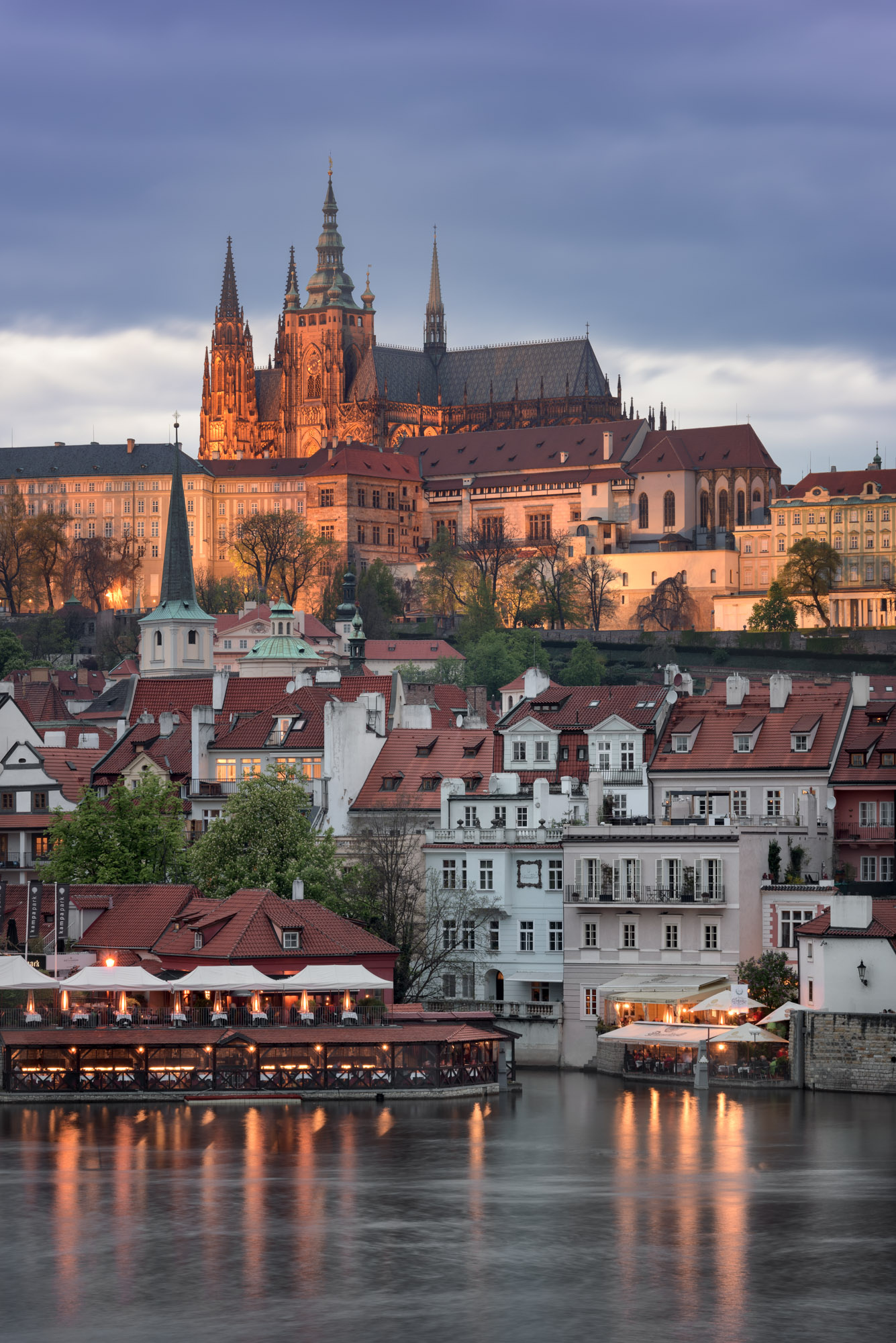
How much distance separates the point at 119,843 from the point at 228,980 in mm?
13175

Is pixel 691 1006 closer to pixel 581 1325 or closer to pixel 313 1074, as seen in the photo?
pixel 313 1074

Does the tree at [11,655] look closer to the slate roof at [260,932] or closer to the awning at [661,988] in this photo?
the slate roof at [260,932]

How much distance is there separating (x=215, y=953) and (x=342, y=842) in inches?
568

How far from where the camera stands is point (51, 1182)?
63.6 meters

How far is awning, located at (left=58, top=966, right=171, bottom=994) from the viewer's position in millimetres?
77000

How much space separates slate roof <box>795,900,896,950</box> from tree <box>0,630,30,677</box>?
393ft

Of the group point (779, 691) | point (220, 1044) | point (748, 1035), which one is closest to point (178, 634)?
point (779, 691)

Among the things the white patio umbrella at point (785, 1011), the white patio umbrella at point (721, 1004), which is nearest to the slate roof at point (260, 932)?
the white patio umbrella at point (721, 1004)

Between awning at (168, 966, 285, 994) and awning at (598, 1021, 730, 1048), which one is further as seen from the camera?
awning at (598, 1021, 730, 1048)

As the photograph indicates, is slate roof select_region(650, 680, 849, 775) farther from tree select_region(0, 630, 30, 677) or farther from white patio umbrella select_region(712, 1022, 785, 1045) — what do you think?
tree select_region(0, 630, 30, 677)

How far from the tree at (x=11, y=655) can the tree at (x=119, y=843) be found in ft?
335

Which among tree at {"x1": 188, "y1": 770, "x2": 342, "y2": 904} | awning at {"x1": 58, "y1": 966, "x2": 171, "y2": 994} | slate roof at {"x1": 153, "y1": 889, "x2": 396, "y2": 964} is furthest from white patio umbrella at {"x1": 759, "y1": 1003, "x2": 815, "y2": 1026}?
awning at {"x1": 58, "y1": 966, "x2": 171, "y2": 994}

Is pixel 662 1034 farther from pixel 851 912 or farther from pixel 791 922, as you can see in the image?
pixel 851 912

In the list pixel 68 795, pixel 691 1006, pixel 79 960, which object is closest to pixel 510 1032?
pixel 691 1006
